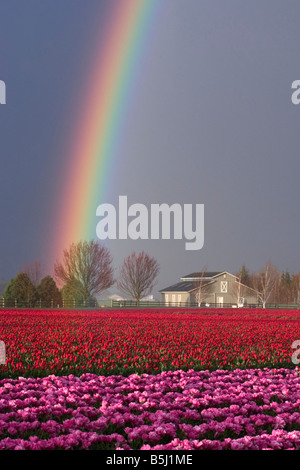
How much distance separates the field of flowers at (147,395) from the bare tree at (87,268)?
50936mm

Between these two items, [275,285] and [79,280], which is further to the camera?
[275,285]

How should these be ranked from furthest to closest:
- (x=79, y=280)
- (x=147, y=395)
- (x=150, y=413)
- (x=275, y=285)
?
(x=275, y=285), (x=79, y=280), (x=147, y=395), (x=150, y=413)

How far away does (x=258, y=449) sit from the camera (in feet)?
19.1

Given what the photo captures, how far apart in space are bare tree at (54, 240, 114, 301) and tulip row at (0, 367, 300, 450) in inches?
2202

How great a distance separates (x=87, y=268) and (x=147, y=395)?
59801 millimetres

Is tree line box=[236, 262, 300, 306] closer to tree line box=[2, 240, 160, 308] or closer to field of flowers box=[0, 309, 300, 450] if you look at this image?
tree line box=[2, 240, 160, 308]

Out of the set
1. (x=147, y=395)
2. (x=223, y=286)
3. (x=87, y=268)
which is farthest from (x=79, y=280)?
(x=147, y=395)

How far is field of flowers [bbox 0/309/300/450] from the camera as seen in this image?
6.09 meters

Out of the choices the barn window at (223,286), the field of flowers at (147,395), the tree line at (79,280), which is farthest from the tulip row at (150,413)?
the barn window at (223,286)

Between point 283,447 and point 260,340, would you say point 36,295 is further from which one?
point 283,447

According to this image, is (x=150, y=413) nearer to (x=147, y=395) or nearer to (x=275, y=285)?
(x=147, y=395)

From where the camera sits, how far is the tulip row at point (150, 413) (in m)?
5.93

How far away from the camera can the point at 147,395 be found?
8.34 metres
